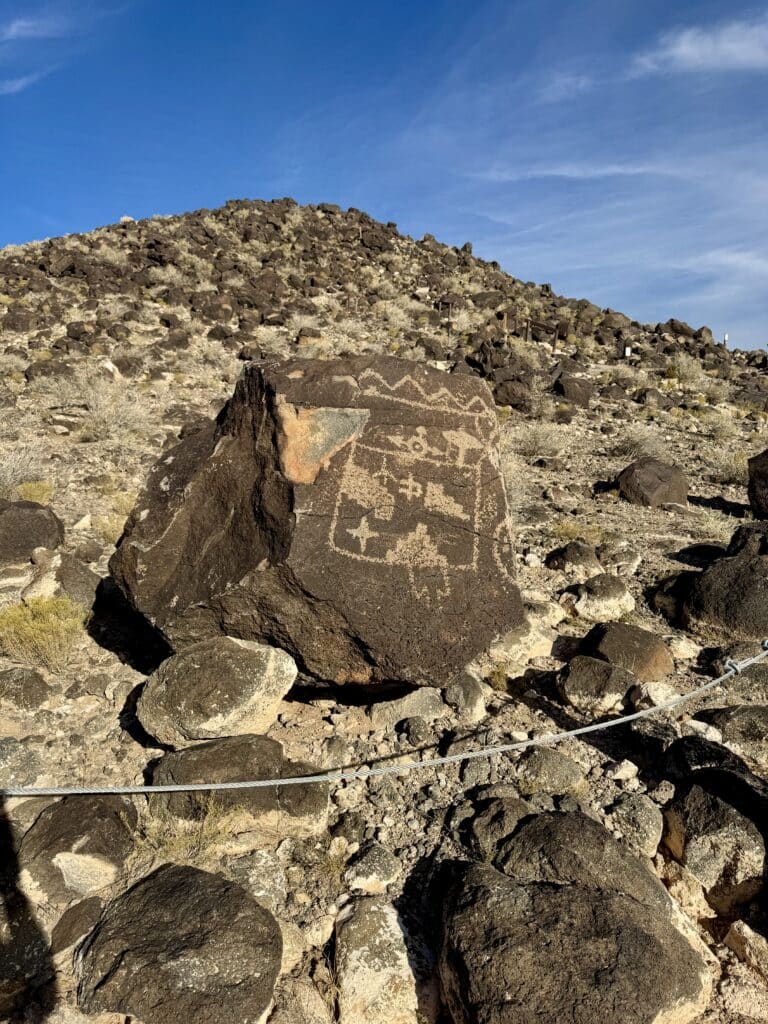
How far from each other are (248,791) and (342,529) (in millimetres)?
1442

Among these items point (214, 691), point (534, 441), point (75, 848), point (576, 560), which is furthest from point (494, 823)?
point (534, 441)

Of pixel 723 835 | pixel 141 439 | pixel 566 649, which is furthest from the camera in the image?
pixel 141 439

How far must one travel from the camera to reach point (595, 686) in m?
4.12

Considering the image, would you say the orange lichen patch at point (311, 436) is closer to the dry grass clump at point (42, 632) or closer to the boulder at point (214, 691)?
the boulder at point (214, 691)

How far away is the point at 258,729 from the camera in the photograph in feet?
12.4

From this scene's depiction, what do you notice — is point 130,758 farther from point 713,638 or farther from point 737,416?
point 737,416

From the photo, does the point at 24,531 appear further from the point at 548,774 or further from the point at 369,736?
the point at 548,774

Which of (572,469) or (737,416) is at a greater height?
(737,416)

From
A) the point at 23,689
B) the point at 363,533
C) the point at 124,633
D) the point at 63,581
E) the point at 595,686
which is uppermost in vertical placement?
the point at 363,533

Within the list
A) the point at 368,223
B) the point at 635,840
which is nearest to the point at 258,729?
the point at 635,840

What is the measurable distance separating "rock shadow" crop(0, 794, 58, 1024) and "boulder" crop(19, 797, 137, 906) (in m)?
0.07

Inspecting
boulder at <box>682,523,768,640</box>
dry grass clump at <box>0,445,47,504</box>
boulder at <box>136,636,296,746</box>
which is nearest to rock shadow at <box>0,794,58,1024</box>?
boulder at <box>136,636,296,746</box>

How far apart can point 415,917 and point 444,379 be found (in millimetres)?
3059

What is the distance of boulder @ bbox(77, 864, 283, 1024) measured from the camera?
7.43 feet
